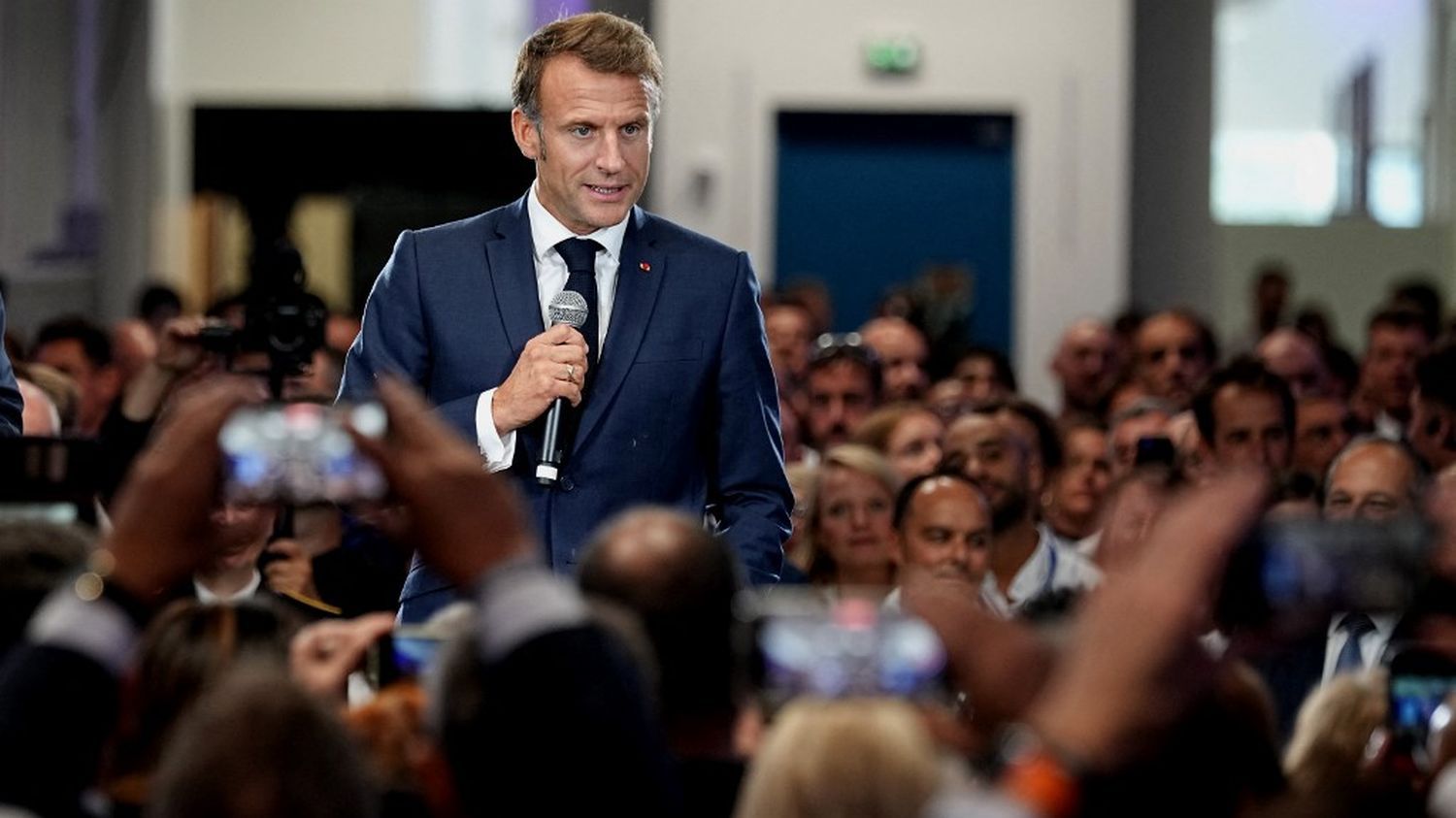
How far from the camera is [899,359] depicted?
880cm

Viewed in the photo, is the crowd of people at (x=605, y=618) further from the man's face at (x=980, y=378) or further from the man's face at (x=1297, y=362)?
the man's face at (x=980, y=378)

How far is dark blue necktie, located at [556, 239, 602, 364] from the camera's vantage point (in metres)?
3.81

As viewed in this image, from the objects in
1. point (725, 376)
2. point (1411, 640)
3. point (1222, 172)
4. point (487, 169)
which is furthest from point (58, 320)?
point (1222, 172)

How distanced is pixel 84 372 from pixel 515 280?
513 cm

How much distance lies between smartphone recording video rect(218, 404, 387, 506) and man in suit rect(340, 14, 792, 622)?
1288 mm

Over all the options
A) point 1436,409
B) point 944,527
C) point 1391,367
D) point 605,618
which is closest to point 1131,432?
point 1436,409

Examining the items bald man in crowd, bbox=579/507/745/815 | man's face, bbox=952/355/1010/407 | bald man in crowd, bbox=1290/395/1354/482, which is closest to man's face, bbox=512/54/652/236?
bald man in crowd, bbox=579/507/745/815

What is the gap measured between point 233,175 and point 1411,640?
1162cm

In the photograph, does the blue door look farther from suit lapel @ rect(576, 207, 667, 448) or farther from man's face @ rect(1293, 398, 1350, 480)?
suit lapel @ rect(576, 207, 667, 448)

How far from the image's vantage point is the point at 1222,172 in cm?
1541

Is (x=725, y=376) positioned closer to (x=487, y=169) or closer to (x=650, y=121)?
(x=650, y=121)

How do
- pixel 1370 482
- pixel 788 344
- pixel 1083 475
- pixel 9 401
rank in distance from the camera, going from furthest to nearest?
1. pixel 788 344
2. pixel 1083 475
3. pixel 1370 482
4. pixel 9 401

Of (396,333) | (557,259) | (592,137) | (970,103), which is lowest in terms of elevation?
(396,333)

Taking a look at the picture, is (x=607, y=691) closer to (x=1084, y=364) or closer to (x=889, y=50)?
(x=1084, y=364)
